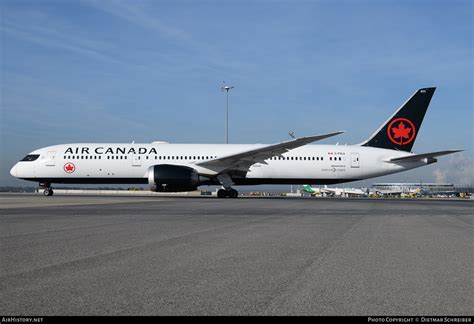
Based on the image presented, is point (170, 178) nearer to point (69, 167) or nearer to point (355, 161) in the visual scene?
point (69, 167)

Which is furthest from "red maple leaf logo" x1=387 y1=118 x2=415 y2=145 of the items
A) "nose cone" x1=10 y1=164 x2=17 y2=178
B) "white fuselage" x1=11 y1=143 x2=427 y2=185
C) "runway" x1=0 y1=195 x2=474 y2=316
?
"nose cone" x1=10 y1=164 x2=17 y2=178

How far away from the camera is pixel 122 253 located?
264 inches

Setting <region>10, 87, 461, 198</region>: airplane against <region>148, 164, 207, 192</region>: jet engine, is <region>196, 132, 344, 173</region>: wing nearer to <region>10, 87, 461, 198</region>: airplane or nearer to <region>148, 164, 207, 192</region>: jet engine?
<region>10, 87, 461, 198</region>: airplane

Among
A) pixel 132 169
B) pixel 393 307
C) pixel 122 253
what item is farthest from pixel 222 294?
pixel 132 169

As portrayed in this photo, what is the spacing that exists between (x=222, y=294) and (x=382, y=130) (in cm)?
3191

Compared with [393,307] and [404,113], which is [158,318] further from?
[404,113]

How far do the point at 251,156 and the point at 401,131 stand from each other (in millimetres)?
11736

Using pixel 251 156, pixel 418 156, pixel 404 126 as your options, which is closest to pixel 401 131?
pixel 404 126

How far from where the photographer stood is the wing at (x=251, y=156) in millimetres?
28031

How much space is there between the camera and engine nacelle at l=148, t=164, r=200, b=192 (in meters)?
28.6

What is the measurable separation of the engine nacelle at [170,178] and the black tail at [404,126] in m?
13.3

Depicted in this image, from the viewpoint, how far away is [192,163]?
104 feet

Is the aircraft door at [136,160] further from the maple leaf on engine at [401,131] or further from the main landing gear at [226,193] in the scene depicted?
the maple leaf on engine at [401,131]

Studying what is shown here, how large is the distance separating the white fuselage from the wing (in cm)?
67
